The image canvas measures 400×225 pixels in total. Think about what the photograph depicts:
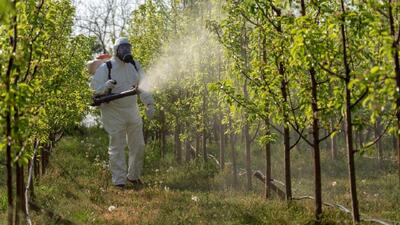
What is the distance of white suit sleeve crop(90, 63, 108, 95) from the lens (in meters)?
11.1

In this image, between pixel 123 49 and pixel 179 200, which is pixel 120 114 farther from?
pixel 179 200

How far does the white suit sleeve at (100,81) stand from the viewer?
36.6 feet

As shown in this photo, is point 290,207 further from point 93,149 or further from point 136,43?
point 93,149

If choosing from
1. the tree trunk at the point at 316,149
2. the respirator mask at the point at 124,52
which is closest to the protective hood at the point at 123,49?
the respirator mask at the point at 124,52

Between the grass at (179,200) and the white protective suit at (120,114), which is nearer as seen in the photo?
the grass at (179,200)

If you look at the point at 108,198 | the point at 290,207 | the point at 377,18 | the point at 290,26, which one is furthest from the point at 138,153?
the point at 377,18

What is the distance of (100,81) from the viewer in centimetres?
1123

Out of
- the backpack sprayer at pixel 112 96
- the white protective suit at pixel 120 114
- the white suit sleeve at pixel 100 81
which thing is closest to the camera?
the backpack sprayer at pixel 112 96

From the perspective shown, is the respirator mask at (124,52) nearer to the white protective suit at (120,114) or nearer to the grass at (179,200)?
the white protective suit at (120,114)

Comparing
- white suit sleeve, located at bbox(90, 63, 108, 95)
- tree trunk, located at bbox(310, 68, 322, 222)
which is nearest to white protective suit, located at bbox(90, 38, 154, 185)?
white suit sleeve, located at bbox(90, 63, 108, 95)

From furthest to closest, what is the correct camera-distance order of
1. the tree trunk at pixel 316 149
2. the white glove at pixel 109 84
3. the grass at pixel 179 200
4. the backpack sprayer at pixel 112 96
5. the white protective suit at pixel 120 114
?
1. the white protective suit at pixel 120 114
2. the white glove at pixel 109 84
3. the backpack sprayer at pixel 112 96
4. the grass at pixel 179 200
5. the tree trunk at pixel 316 149

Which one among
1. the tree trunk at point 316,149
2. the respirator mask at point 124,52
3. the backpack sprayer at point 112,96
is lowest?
the tree trunk at point 316,149

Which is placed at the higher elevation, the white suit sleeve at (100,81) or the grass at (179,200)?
the white suit sleeve at (100,81)

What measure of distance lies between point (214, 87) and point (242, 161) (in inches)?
603
